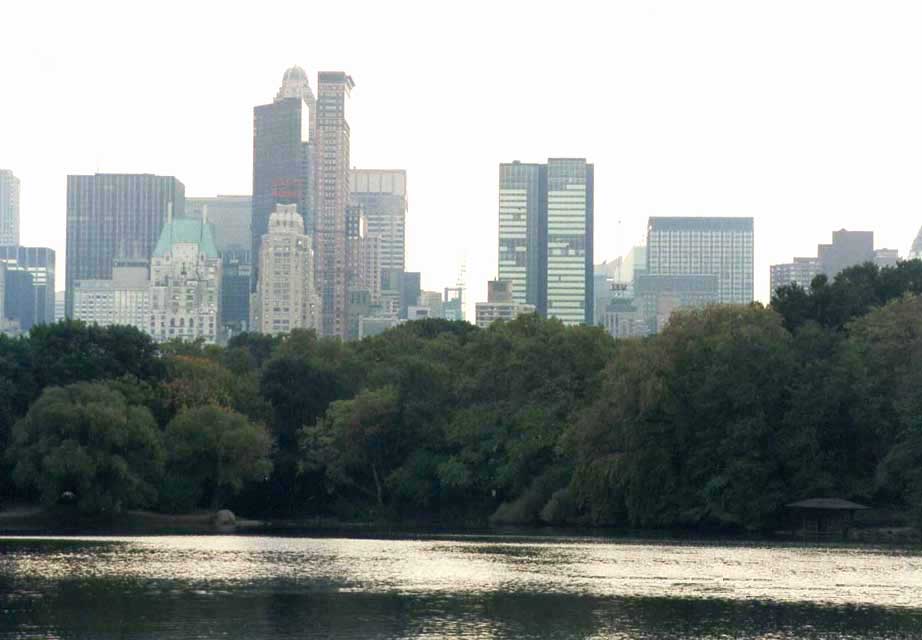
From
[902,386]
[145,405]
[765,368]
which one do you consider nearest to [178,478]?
[145,405]

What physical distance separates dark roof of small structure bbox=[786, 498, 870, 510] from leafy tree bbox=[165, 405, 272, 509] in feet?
97.5

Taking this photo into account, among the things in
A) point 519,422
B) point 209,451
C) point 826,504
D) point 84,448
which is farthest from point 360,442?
point 826,504

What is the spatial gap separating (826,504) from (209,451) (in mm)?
33216

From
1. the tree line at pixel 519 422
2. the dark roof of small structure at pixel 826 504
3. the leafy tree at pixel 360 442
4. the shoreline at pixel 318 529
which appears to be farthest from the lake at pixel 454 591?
the leafy tree at pixel 360 442

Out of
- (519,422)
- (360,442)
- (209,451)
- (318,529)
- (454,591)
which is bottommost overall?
(318,529)

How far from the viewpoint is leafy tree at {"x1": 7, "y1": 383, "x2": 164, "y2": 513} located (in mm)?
90125

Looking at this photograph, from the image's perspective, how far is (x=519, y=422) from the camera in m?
100

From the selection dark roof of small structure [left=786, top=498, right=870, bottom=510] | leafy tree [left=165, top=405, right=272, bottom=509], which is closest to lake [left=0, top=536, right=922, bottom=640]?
dark roof of small structure [left=786, top=498, right=870, bottom=510]

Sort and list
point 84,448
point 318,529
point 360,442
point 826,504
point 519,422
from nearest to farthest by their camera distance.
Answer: point 826,504
point 84,448
point 318,529
point 519,422
point 360,442

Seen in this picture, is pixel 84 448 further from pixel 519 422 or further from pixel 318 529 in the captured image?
pixel 519 422

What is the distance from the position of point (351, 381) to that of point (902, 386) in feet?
138

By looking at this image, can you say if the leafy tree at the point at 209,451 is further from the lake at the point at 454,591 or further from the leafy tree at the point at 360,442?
the lake at the point at 454,591

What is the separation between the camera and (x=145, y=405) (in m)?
102

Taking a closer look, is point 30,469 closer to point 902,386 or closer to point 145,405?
point 145,405
